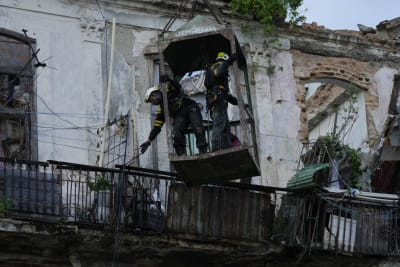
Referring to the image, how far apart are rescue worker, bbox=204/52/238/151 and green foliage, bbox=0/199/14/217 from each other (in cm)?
272

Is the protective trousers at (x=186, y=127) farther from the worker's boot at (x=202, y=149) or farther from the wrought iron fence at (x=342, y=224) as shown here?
the wrought iron fence at (x=342, y=224)

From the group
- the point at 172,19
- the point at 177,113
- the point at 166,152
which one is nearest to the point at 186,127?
the point at 177,113

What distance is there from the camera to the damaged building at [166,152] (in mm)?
16453

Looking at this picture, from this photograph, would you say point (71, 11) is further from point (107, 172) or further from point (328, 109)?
point (328, 109)

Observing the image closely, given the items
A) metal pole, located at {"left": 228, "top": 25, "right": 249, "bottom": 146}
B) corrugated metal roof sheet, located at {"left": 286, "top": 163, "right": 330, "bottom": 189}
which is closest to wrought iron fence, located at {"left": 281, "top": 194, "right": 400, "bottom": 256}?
corrugated metal roof sheet, located at {"left": 286, "top": 163, "right": 330, "bottom": 189}

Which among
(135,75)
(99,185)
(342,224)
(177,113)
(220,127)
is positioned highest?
(135,75)

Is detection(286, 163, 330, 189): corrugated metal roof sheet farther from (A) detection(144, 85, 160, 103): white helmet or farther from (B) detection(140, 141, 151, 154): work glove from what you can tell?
(A) detection(144, 85, 160, 103): white helmet

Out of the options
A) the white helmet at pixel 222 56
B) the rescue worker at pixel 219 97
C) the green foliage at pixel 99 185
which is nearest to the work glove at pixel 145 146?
the green foliage at pixel 99 185

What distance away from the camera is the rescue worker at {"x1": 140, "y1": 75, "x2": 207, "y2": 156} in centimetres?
1680

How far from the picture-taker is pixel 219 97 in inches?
656

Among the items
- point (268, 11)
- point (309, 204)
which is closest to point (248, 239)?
point (309, 204)

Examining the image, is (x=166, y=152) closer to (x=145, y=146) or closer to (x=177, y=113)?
(x=145, y=146)

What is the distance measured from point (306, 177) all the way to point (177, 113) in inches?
81.6

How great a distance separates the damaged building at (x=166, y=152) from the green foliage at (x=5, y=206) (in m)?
0.05
